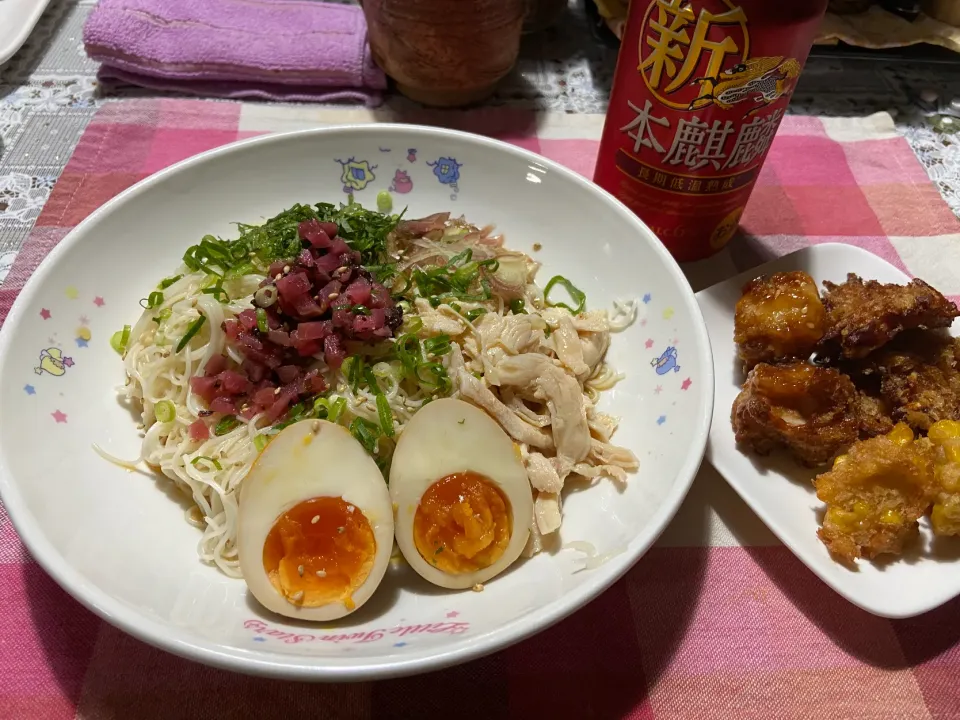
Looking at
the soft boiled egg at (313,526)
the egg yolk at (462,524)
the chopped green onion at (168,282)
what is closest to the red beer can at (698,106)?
the egg yolk at (462,524)

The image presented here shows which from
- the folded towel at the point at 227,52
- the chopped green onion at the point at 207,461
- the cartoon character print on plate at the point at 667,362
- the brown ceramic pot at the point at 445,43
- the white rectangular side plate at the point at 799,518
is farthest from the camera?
the folded towel at the point at 227,52

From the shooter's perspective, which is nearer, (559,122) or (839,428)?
(839,428)

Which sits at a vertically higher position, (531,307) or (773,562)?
(531,307)

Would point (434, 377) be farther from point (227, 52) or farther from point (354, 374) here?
point (227, 52)

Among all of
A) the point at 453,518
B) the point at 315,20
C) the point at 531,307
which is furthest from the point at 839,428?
the point at 315,20

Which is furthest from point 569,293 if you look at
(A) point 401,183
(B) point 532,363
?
(A) point 401,183

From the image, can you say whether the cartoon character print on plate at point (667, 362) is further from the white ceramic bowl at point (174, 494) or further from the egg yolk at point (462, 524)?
the egg yolk at point (462, 524)

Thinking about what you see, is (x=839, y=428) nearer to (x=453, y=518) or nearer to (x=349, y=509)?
(x=453, y=518)

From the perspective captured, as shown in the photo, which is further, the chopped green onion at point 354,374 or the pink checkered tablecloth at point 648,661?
the chopped green onion at point 354,374

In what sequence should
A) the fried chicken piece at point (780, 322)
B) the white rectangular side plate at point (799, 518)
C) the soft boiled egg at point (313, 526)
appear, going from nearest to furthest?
the soft boiled egg at point (313, 526), the white rectangular side plate at point (799, 518), the fried chicken piece at point (780, 322)
